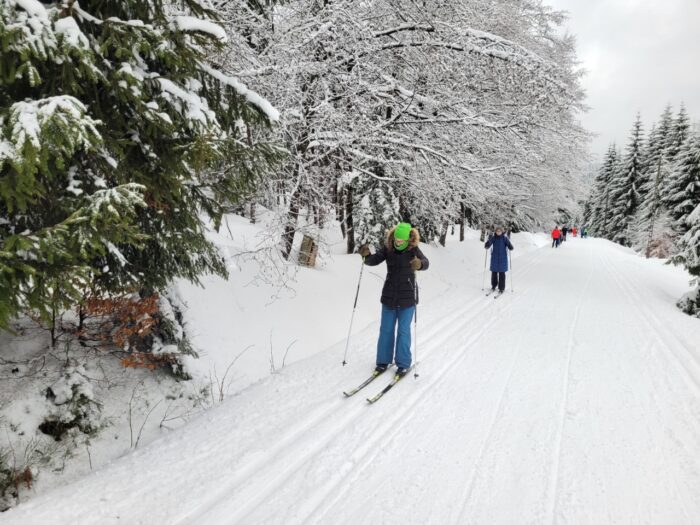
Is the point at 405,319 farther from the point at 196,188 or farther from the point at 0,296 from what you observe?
the point at 0,296

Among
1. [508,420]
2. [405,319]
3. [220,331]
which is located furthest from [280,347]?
[508,420]

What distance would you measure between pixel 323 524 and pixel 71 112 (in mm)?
3226

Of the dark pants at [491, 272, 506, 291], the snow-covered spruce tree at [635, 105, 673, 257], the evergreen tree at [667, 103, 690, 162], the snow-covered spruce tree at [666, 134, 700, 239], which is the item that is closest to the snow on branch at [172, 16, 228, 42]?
the dark pants at [491, 272, 506, 291]

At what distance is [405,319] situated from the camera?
5.45 metres

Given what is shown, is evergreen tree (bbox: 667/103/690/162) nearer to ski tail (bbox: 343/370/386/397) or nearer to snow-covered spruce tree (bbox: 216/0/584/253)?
snow-covered spruce tree (bbox: 216/0/584/253)

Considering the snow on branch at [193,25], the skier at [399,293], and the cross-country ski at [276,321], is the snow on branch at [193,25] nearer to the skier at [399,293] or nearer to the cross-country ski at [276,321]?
the cross-country ski at [276,321]

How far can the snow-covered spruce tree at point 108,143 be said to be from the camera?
2.38m

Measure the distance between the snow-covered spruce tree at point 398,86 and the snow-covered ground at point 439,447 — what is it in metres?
3.34

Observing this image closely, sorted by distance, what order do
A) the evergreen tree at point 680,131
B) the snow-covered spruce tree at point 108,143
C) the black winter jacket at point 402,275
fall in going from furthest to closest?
the evergreen tree at point 680,131, the black winter jacket at point 402,275, the snow-covered spruce tree at point 108,143

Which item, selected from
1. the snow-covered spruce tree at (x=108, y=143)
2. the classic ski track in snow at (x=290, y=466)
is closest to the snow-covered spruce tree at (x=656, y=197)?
the classic ski track in snow at (x=290, y=466)

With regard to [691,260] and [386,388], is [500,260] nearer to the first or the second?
[691,260]

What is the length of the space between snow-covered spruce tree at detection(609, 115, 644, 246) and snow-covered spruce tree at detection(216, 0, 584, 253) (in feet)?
173

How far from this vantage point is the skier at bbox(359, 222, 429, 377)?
5387 mm

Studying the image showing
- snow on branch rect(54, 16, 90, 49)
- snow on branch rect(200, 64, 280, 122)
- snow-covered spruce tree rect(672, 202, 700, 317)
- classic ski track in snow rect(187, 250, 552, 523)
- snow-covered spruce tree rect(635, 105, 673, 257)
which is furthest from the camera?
snow-covered spruce tree rect(635, 105, 673, 257)
